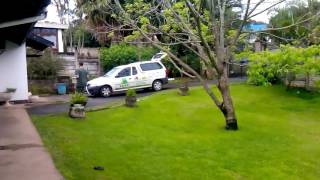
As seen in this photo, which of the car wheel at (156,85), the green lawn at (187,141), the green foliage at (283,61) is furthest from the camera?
the car wheel at (156,85)

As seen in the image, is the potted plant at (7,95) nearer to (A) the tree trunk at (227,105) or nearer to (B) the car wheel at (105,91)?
(B) the car wheel at (105,91)

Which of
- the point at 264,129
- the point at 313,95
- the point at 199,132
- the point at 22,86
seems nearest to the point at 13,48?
the point at 22,86

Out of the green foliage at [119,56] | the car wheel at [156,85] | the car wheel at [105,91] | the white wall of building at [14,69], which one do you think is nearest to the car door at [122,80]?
the car wheel at [105,91]

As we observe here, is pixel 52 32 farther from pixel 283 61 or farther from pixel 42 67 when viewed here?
pixel 283 61

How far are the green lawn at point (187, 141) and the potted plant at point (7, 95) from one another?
3447mm

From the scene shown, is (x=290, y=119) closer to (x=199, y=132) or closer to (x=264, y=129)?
(x=264, y=129)

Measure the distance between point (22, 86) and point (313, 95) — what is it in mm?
11845

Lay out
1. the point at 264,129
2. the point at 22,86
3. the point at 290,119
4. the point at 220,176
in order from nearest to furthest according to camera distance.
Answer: the point at 220,176 → the point at 264,129 → the point at 290,119 → the point at 22,86

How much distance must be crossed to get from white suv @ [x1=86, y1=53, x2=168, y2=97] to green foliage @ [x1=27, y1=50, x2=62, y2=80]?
2.99 m

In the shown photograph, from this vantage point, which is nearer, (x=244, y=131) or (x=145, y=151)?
(x=145, y=151)

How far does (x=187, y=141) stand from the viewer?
10930 mm

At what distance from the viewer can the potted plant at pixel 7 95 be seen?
1670 cm

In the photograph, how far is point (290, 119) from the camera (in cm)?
1438

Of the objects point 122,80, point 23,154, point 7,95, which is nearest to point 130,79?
point 122,80
